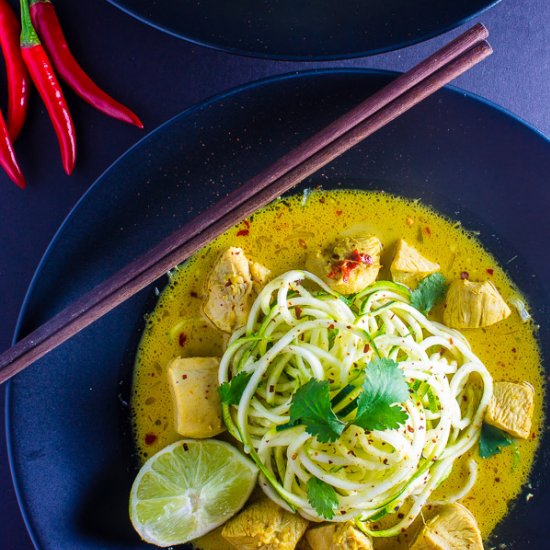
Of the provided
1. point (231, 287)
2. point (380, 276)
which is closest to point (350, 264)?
point (380, 276)

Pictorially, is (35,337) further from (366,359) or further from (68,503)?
(366,359)

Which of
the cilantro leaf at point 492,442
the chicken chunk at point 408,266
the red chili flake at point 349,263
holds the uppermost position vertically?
the red chili flake at point 349,263

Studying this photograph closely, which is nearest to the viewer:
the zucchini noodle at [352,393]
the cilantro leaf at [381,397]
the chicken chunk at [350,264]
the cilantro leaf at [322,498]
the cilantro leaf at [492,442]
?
the cilantro leaf at [381,397]

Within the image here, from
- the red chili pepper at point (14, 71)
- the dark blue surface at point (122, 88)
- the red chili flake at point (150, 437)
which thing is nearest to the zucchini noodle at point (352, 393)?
the red chili flake at point (150, 437)

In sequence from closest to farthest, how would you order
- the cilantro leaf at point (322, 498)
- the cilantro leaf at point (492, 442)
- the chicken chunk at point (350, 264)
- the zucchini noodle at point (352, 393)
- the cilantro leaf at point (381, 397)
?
the cilantro leaf at point (381, 397), the cilantro leaf at point (322, 498), the zucchini noodle at point (352, 393), the chicken chunk at point (350, 264), the cilantro leaf at point (492, 442)

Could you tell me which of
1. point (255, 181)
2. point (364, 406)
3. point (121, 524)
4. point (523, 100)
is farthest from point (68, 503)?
point (523, 100)

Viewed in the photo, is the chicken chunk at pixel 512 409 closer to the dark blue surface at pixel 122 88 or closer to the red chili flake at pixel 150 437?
the dark blue surface at pixel 122 88
